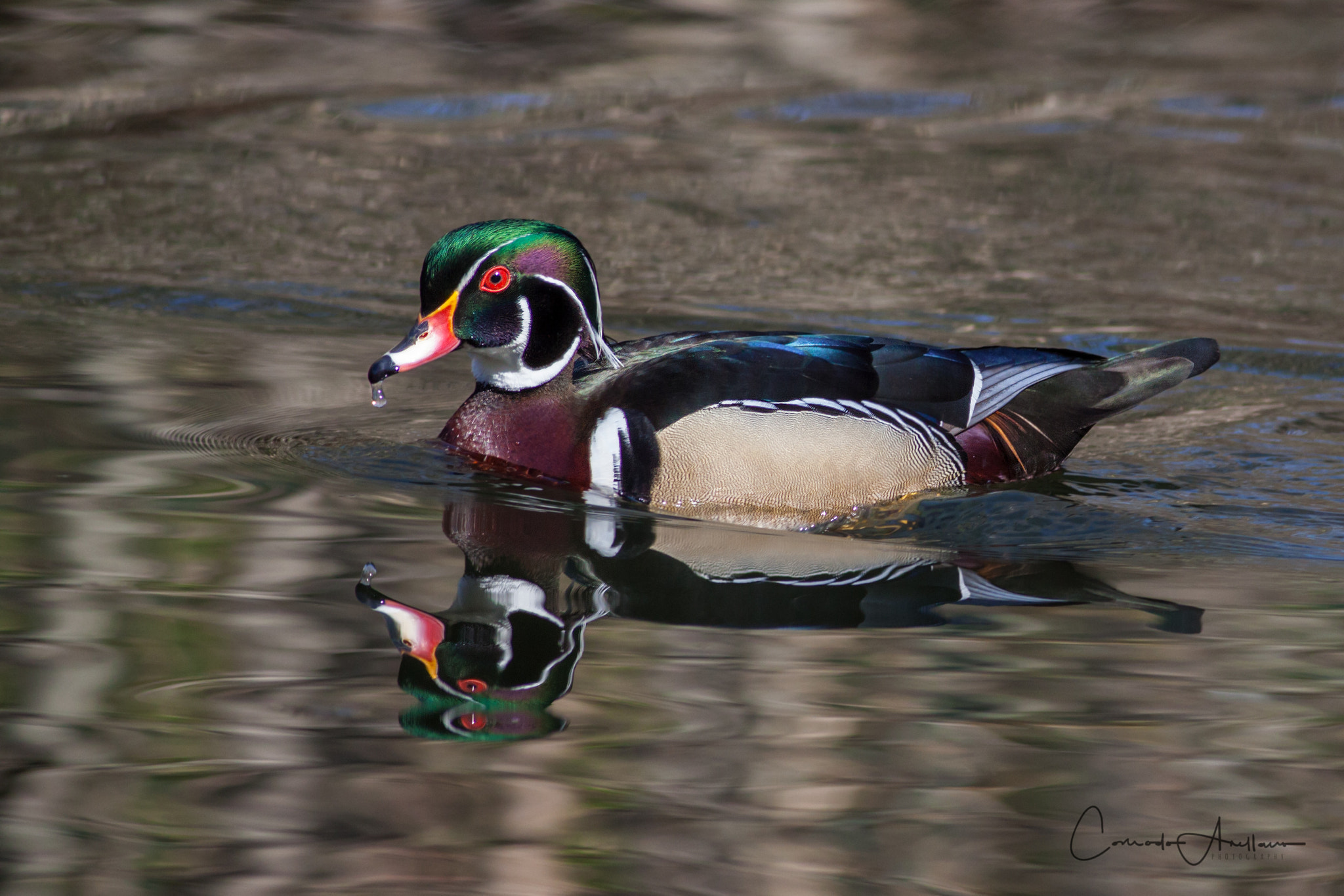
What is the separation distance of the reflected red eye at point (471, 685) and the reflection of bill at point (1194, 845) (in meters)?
1.44

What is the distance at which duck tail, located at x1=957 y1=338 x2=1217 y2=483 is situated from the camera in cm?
624

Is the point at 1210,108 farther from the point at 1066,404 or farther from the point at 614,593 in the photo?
the point at 614,593

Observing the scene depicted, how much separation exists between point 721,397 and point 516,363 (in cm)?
81

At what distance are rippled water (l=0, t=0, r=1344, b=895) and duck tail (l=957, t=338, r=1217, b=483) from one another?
0.25m

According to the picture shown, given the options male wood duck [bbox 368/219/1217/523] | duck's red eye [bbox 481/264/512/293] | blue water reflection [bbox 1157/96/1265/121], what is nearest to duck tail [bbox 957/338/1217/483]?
male wood duck [bbox 368/219/1217/523]

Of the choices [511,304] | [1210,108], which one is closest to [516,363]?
[511,304]

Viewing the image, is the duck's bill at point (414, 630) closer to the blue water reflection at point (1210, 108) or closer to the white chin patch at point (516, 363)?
the white chin patch at point (516, 363)

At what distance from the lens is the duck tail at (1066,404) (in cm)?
624

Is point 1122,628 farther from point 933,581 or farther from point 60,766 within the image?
point 60,766

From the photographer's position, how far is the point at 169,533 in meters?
5.20

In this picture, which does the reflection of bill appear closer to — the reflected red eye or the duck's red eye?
the reflected red eye

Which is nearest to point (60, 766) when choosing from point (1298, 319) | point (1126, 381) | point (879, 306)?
point (1126, 381)

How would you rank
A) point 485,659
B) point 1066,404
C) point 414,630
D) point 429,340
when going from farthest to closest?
point 1066,404, point 429,340, point 414,630, point 485,659

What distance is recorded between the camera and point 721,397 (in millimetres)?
5746
